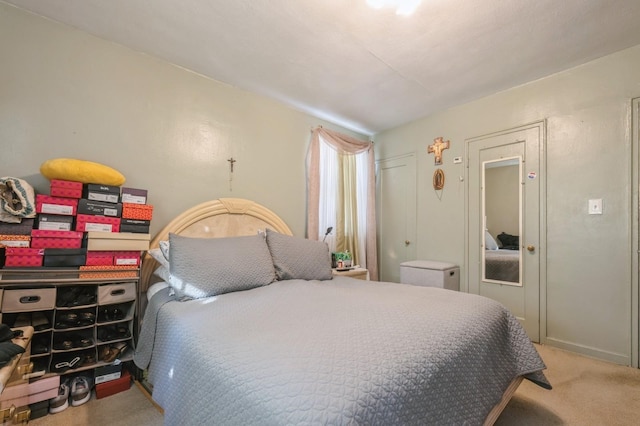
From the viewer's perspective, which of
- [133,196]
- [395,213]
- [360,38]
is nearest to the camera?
[133,196]

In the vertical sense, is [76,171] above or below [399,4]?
below

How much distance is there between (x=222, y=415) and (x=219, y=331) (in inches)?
14.9

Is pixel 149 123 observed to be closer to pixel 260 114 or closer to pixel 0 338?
pixel 260 114

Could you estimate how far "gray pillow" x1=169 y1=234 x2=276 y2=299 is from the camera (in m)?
1.69

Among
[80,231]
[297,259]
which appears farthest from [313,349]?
[80,231]

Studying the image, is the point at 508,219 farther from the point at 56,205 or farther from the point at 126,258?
the point at 56,205

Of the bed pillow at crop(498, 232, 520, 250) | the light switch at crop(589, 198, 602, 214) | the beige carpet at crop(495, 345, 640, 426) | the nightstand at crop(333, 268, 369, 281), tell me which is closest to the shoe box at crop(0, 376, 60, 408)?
the nightstand at crop(333, 268, 369, 281)

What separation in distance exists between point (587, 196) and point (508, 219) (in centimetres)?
61

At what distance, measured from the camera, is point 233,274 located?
71.9 inches

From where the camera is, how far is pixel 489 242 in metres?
2.94

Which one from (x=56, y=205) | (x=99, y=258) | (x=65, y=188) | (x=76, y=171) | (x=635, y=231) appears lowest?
(x=99, y=258)

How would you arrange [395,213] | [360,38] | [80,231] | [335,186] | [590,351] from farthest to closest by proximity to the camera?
1. [395,213]
2. [335,186]
3. [590,351]
4. [360,38]
5. [80,231]

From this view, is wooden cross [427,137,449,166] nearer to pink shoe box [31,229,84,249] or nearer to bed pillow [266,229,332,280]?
bed pillow [266,229,332,280]

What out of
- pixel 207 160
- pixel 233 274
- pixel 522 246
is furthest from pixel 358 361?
pixel 522 246
